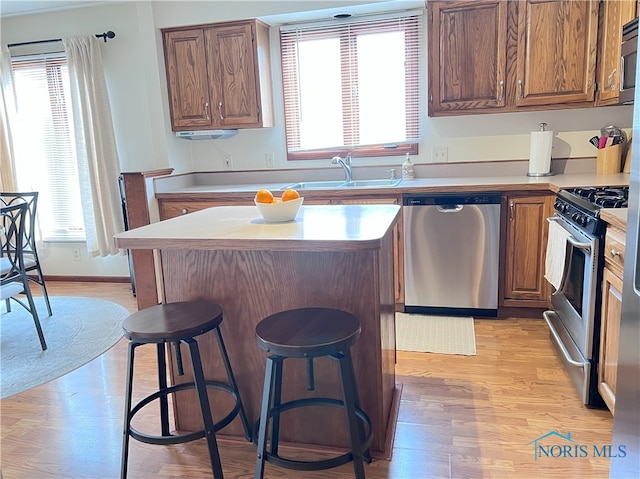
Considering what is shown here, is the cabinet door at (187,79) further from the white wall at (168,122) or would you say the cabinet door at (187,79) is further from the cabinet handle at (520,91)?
the cabinet handle at (520,91)

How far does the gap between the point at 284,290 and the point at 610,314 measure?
1.36m

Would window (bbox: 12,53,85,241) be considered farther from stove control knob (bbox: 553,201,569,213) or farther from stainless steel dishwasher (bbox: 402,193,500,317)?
stove control knob (bbox: 553,201,569,213)

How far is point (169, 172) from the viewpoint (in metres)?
4.06

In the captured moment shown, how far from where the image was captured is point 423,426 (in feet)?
6.88

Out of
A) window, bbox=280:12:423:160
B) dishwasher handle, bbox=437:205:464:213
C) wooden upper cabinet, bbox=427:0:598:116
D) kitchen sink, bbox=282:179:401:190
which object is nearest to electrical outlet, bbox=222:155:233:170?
window, bbox=280:12:423:160

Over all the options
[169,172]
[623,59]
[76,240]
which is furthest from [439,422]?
[76,240]

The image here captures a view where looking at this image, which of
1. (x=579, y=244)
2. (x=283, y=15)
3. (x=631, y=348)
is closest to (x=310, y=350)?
(x=631, y=348)

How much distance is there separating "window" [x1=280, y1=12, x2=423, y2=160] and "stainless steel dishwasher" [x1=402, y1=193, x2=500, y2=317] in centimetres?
87

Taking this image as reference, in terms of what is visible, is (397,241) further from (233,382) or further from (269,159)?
(233,382)

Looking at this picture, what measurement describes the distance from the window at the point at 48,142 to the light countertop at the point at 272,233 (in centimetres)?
307

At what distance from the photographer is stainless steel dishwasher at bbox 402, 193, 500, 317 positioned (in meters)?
3.17

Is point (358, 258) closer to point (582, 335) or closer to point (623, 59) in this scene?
point (582, 335)

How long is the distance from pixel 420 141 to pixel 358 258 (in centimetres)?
237

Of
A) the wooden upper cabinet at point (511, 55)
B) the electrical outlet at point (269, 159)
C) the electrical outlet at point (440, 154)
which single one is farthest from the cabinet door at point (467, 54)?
the electrical outlet at point (269, 159)
